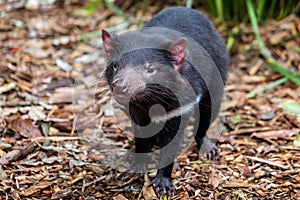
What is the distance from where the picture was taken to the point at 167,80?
3078 mm

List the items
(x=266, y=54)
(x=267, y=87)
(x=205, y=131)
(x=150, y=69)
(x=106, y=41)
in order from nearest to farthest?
1. (x=150, y=69)
2. (x=106, y=41)
3. (x=205, y=131)
4. (x=267, y=87)
5. (x=266, y=54)

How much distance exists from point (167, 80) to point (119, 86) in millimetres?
354

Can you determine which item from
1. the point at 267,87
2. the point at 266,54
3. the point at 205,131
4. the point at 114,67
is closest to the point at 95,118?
the point at 205,131

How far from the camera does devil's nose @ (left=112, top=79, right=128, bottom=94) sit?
112 inches

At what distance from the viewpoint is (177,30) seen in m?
3.47

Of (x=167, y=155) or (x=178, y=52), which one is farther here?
(x=167, y=155)

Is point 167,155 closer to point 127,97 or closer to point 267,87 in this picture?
point 127,97

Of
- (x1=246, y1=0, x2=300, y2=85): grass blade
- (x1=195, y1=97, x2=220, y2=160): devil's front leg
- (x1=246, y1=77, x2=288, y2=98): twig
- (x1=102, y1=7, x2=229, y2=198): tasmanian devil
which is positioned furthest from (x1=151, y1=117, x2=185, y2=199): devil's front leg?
(x1=246, y1=0, x2=300, y2=85): grass blade

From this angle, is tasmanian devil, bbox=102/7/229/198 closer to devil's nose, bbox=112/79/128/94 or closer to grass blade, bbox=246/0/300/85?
devil's nose, bbox=112/79/128/94

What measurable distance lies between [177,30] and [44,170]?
1269mm

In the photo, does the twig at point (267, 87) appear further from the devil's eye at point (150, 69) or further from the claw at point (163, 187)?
the devil's eye at point (150, 69)

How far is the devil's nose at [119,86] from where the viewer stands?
2.85 metres

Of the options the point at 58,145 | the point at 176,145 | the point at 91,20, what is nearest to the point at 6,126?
the point at 58,145

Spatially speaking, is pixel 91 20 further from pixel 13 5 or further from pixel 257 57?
pixel 257 57
